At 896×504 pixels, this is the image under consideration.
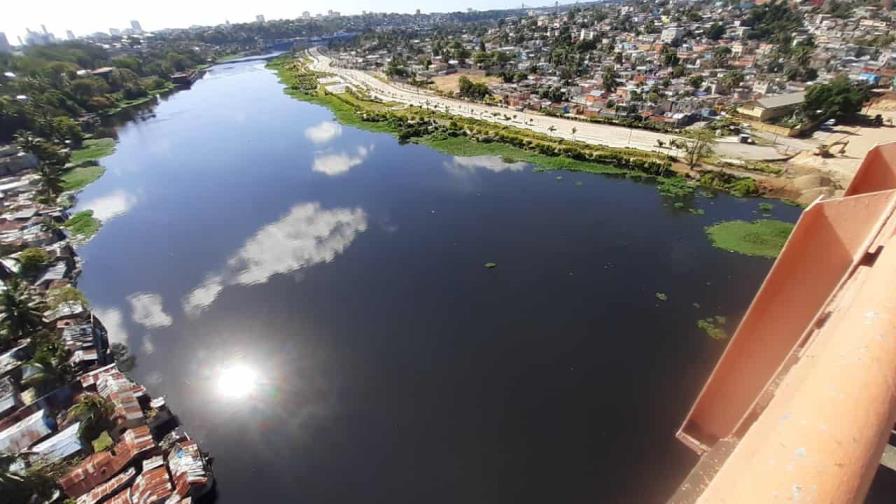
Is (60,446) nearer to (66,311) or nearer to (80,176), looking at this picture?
(66,311)

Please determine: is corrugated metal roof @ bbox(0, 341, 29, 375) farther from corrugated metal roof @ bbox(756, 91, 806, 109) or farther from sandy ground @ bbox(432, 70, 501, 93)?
sandy ground @ bbox(432, 70, 501, 93)

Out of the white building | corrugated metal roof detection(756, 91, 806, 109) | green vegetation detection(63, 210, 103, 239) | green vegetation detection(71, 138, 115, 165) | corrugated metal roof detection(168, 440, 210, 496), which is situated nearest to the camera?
corrugated metal roof detection(168, 440, 210, 496)

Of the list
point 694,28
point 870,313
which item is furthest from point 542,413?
point 694,28

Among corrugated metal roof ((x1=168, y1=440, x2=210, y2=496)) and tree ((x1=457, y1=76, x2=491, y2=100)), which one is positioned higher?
tree ((x1=457, y1=76, x2=491, y2=100))

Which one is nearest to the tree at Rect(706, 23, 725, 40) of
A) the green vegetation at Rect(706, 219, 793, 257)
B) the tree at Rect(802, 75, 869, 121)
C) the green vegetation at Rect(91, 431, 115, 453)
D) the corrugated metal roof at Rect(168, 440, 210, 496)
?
the tree at Rect(802, 75, 869, 121)

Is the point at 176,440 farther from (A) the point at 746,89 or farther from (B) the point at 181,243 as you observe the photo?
(A) the point at 746,89

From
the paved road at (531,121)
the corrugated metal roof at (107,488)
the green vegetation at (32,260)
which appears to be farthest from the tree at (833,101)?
the green vegetation at (32,260)
